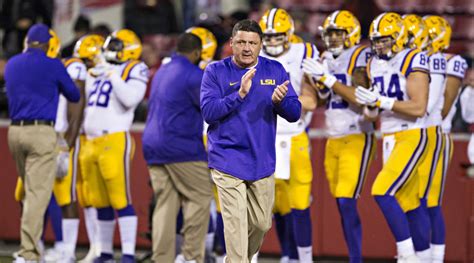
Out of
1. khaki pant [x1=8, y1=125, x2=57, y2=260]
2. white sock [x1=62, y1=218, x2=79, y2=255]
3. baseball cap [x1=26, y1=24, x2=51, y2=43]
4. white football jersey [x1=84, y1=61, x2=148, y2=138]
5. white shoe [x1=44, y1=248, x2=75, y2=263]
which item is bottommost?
white shoe [x1=44, y1=248, x2=75, y2=263]

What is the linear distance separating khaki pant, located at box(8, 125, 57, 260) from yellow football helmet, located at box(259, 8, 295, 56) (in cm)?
193

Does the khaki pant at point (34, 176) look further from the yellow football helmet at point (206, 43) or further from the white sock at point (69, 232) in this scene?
the yellow football helmet at point (206, 43)

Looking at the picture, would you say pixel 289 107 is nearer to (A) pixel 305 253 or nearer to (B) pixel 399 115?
(B) pixel 399 115

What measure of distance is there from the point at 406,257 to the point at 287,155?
4.02ft

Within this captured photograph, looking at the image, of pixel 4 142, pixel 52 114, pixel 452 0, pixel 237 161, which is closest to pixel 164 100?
pixel 52 114

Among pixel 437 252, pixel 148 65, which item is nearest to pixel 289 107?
pixel 437 252

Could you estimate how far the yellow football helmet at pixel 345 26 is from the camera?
33.0 ft

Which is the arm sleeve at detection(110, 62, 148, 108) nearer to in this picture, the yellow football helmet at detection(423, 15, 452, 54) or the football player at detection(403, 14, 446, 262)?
the football player at detection(403, 14, 446, 262)

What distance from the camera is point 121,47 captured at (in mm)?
10977

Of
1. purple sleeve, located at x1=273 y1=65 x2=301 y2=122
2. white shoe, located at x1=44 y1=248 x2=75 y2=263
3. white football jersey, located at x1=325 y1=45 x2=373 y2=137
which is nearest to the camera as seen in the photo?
purple sleeve, located at x1=273 y1=65 x2=301 y2=122

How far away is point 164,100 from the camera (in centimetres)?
1015

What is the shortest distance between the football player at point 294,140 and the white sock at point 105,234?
1.61 metres

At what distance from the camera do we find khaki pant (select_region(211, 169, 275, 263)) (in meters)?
8.35

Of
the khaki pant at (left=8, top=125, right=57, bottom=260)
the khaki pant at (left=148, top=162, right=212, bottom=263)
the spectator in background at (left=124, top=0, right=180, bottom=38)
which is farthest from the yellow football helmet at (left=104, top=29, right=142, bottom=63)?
the spectator in background at (left=124, top=0, right=180, bottom=38)
